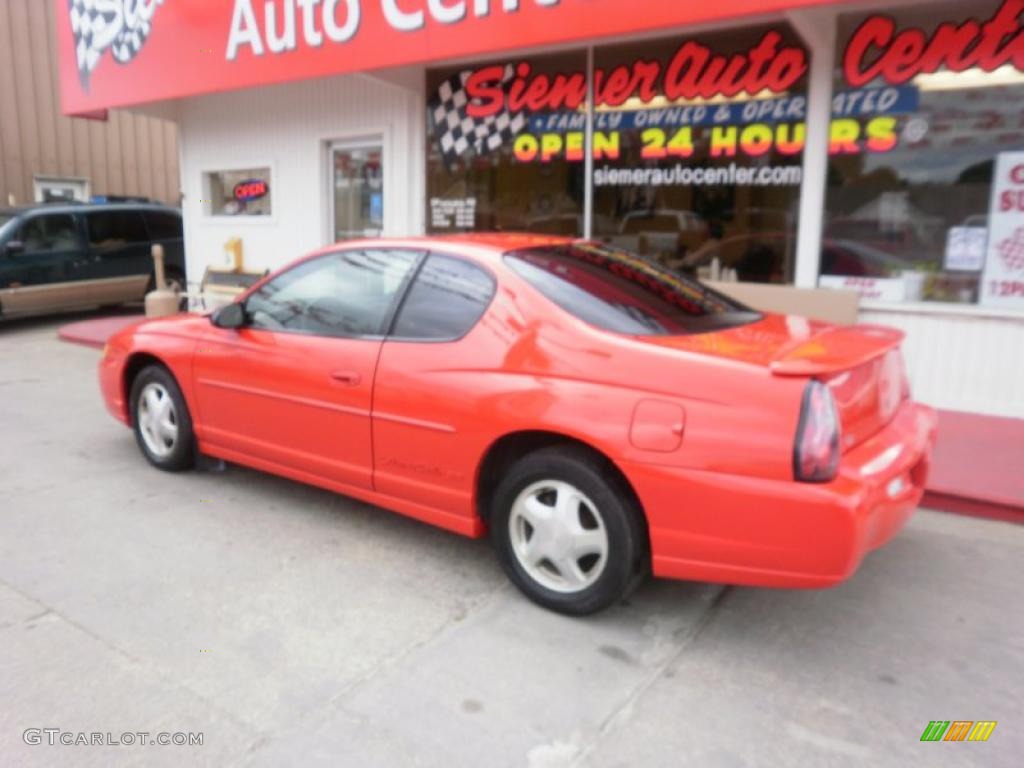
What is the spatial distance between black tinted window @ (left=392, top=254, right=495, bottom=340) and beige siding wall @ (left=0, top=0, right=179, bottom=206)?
1741 cm

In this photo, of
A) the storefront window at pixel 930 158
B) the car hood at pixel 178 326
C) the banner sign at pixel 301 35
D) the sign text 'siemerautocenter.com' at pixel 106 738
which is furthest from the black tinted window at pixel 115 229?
the sign text 'siemerautocenter.com' at pixel 106 738

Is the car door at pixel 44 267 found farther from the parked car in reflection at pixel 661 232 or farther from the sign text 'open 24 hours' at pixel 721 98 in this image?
Result: the parked car in reflection at pixel 661 232

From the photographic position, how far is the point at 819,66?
6.38 metres

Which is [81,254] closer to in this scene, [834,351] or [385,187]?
[385,187]

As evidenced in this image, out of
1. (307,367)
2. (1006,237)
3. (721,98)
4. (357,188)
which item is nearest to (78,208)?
(357,188)

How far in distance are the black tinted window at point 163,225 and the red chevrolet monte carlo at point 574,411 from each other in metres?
10.0

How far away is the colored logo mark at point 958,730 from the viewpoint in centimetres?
261

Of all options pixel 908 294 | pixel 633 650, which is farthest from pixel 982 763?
pixel 908 294

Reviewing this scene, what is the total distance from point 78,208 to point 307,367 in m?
10.3

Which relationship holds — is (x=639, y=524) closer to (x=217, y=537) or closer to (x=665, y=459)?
(x=665, y=459)

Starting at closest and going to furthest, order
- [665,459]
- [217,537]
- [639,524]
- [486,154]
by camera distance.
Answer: [665,459], [639,524], [217,537], [486,154]

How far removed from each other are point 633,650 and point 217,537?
2.25 meters

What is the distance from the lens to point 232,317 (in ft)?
14.8

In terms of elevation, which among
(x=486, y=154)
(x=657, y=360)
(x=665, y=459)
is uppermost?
(x=486, y=154)
